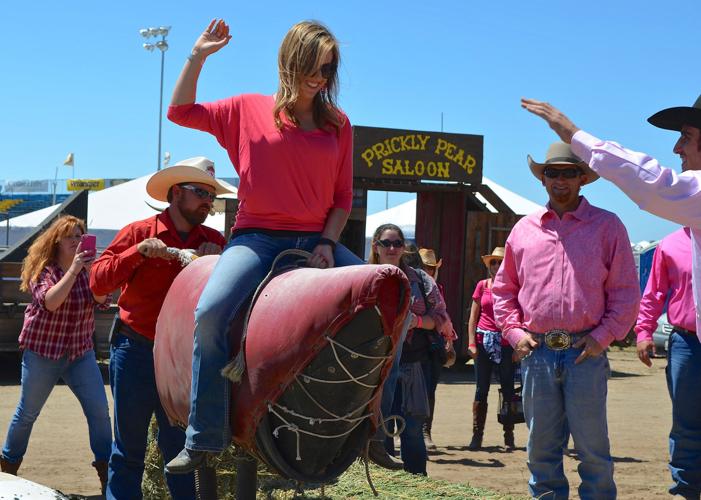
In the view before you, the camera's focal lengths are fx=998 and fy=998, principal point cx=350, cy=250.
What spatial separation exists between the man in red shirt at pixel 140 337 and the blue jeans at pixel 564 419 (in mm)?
1861

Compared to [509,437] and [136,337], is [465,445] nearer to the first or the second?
[509,437]

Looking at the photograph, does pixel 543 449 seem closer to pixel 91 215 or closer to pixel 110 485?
pixel 110 485

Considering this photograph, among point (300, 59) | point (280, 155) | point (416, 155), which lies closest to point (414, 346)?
point (280, 155)

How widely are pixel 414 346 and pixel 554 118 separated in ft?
12.9

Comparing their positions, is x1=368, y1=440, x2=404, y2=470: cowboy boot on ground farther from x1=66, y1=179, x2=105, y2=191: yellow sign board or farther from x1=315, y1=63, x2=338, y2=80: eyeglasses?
x1=66, y1=179, x2=105, y2=191: yellow sign board

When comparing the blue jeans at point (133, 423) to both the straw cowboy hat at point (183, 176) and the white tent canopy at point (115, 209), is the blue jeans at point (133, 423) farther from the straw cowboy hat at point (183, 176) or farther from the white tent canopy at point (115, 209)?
the white tent canopy at point (115, 209)

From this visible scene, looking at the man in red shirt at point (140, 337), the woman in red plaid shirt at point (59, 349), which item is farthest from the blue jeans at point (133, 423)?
the woman in red plaid shirt at point (59, 349)

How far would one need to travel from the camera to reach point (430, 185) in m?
16.6

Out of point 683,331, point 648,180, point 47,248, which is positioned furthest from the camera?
point 47,248

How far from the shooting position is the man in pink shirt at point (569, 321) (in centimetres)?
525

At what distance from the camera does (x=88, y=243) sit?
6285mm

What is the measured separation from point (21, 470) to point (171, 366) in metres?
4.50

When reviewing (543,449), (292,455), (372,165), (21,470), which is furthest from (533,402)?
(372,165)

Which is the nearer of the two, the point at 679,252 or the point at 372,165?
the point at 679,252
